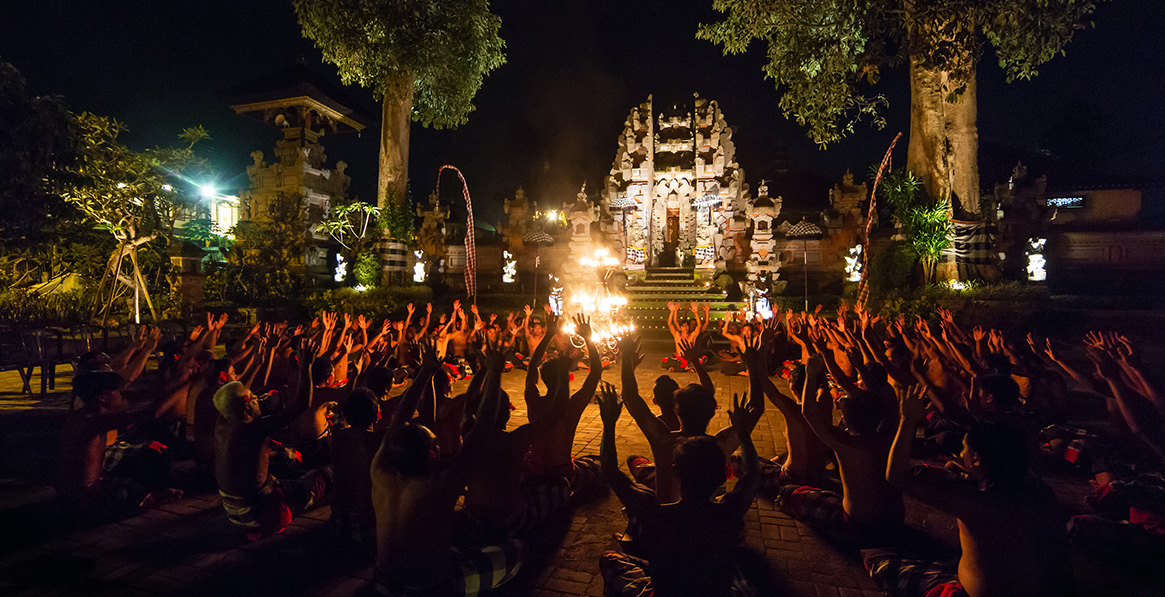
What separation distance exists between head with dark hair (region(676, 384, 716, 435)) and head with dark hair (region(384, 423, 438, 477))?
153cm

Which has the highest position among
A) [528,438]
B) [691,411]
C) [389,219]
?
[389,219]

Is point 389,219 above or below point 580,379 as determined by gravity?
above

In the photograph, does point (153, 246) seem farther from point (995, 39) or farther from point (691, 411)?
point (995, 39)

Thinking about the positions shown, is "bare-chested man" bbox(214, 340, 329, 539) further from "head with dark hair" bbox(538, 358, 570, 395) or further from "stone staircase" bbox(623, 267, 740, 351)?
"stone staircase" bbox(623, 267, 740, 351)

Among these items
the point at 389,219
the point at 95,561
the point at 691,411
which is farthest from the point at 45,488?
the point at 389,219

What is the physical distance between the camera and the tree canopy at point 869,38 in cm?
1190

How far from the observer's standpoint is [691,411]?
3289mm

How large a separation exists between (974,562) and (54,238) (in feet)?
60.4

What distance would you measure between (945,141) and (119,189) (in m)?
22.5

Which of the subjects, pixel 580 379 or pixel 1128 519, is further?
pixel 580 379

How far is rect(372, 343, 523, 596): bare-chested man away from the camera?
2.96m

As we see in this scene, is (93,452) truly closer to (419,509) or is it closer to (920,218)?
(419,509)

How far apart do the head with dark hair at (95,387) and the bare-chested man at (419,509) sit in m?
2.92

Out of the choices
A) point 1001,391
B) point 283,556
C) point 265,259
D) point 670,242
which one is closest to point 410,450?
point 283,556
